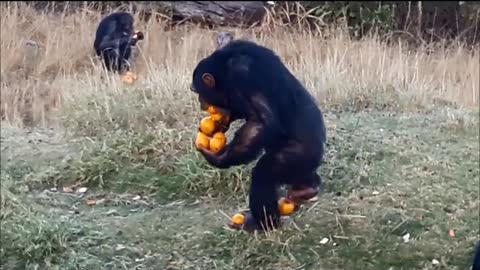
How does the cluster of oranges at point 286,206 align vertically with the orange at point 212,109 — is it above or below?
below

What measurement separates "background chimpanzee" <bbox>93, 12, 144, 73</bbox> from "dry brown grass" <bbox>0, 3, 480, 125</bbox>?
0.60ft

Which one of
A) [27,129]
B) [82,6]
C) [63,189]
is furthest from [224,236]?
[82,6]

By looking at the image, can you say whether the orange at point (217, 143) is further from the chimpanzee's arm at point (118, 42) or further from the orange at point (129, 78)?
the chimpanzee's arm at point (118, 42)

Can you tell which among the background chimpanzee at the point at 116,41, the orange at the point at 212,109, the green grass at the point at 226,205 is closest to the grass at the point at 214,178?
the green grass at the point at 226,205

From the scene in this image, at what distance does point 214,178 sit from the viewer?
18.5 ft

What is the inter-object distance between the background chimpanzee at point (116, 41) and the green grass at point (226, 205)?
2.67 meters

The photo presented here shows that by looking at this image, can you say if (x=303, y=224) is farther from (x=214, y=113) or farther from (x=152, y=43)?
(x=152, y=43)

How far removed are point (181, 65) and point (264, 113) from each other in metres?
4.64

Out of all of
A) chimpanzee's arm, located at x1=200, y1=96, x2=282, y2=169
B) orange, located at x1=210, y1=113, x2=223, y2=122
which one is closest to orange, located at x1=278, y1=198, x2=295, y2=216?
chimpanzee's arm, located at x1=200, y1=96, x2=282, y2=169

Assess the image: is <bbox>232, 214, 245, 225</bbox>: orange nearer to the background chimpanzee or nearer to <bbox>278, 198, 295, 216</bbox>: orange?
<bbox>278, 198, 295, 216</bbox>: orange

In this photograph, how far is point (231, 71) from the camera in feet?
13.9

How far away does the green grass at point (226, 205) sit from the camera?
474cm

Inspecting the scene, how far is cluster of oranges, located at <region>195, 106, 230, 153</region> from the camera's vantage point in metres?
4.34

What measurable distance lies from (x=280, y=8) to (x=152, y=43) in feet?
8.27
